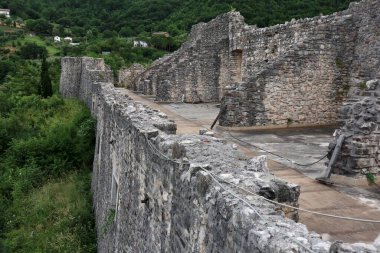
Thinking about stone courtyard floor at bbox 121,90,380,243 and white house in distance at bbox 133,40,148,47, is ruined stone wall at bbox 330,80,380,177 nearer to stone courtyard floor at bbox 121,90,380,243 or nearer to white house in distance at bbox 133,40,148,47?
stone courtyard floor at bbox 121,90,380,243

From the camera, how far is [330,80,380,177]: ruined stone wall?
6.59m

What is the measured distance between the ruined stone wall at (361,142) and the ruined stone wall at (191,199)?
232cm

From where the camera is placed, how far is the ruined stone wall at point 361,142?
6594mm

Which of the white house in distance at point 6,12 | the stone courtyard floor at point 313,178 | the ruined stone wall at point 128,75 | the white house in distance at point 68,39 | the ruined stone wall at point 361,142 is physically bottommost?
the stone courtyard floor at point 313,178

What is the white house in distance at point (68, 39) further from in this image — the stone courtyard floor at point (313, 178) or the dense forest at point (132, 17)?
the stone courtyard floor at point (313, 178)

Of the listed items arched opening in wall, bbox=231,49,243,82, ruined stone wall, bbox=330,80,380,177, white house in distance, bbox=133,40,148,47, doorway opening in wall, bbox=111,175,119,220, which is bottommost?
doorway opening in wall, bbox=111,175,119,220

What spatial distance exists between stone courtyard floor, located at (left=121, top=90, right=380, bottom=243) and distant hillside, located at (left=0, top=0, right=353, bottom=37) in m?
12.4

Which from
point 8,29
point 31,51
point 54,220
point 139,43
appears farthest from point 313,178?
point 8,29

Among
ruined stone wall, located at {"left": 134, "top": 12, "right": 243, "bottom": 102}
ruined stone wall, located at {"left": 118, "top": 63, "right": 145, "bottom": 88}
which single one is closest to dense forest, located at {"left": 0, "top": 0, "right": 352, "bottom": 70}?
ruined stone wall, located at {"left": 118, "top": 63, "right": 145, "bottom": 88}

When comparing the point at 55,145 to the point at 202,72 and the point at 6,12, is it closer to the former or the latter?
the point at 202,72

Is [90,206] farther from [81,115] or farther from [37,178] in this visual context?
[81,115]

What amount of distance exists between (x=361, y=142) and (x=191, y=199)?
3.66 m

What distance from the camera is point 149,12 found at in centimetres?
6250

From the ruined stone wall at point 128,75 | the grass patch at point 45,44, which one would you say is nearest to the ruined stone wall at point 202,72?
the ruined stone wall at point 128,75
